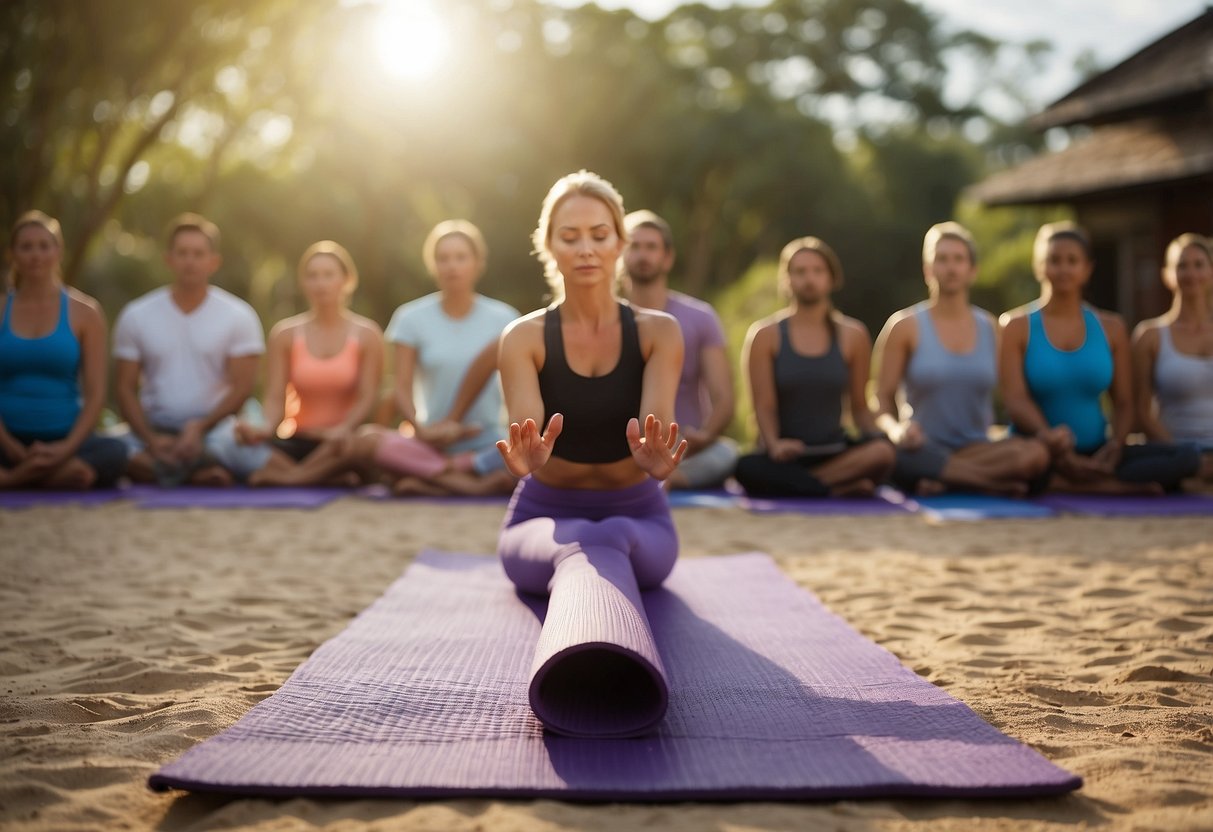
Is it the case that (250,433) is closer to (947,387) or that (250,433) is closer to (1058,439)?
(947,387)

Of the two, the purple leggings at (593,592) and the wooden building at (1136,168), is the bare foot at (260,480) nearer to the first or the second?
the purple leggings at (593,592)

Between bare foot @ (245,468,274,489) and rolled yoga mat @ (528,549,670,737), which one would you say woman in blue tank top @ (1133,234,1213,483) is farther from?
bare foot @ (245,468,274,489)

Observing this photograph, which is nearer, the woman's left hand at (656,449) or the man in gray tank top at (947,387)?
the woman's left hand at (656,449)

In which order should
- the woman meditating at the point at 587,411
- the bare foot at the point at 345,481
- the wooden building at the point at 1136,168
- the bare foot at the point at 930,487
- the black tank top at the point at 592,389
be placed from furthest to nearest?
the wooden building at the point at 1136,168, the bare foot at the point at 345,481, the bare foot at the point at 930,487, the black tank top at the point at 592,389, the woman meditating at the point at 587,411

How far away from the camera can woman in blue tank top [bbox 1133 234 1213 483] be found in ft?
24.1

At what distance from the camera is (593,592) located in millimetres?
3041

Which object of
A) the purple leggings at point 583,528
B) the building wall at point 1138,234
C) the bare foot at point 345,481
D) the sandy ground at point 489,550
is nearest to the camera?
the sandy ground at point 489,550

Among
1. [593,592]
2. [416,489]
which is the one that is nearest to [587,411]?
[593,592]

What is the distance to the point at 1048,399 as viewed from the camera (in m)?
7.28

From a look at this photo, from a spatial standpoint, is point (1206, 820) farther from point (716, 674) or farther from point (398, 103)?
point (398, 103)

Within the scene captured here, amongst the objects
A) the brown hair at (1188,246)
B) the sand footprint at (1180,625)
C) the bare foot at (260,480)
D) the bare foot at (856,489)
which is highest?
the brown hair at (1188,246)

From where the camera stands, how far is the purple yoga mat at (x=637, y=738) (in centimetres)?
239

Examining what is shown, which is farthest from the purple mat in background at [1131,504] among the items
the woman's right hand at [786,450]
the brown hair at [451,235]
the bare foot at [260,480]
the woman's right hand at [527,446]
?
the bare foot at [260,480]

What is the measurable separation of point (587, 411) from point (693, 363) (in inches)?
142
